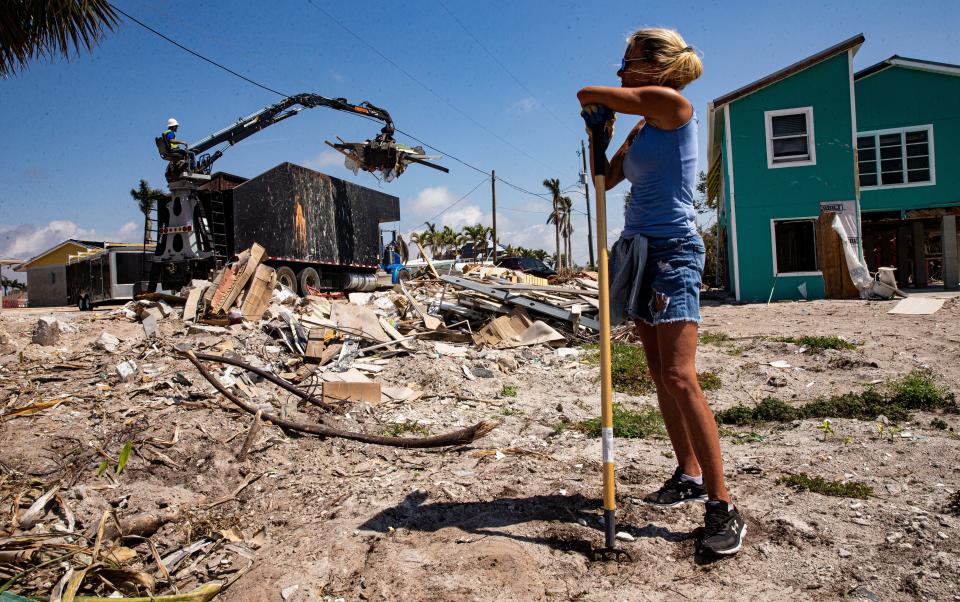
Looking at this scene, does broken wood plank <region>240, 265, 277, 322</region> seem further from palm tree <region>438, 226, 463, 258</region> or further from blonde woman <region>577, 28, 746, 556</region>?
palm tree <region>438, 226, 463, 258</region>

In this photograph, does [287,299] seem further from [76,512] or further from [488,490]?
[488,490]

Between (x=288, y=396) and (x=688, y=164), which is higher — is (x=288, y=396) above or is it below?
below

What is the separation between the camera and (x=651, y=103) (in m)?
2.55

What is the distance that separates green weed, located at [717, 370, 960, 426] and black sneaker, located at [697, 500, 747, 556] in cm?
236

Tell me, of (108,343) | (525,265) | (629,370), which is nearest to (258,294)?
(108,343)

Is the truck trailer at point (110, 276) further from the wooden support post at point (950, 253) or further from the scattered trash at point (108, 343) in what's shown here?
the wooden support post at point (950, 253)

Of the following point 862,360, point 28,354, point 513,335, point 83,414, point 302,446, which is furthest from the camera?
point 513,335

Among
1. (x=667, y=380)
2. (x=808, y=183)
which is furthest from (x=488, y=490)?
(x=808, y=183)

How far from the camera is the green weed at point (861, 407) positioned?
4.46 meters

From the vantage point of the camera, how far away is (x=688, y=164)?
2.71 meters

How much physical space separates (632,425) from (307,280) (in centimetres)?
1179

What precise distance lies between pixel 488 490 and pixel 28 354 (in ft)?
22.1

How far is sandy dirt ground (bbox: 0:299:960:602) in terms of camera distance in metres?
2.28

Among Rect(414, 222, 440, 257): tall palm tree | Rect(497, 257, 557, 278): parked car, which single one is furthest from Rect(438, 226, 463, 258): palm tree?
Rect(497, 257, 557, 278): parked car
